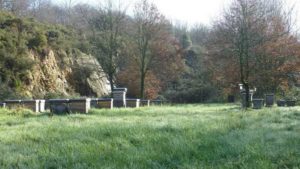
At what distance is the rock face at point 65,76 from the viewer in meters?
31.5

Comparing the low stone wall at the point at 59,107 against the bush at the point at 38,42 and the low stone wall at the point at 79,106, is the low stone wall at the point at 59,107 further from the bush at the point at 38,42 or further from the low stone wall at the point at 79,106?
the bush at the point at 38,42

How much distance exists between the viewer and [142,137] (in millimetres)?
7973

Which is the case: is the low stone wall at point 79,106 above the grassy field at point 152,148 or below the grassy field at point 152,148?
above

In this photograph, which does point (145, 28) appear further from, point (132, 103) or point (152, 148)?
point (152, 148)

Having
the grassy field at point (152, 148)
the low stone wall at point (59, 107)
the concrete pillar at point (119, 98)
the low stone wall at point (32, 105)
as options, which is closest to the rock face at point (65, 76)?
the concrete pillar at point (119, 98)

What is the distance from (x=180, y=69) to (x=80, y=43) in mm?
10198

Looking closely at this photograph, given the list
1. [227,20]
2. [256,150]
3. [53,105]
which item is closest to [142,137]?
[256,150]

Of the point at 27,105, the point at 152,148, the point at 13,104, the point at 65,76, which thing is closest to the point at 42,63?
the point at 65,76

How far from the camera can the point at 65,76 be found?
120ft

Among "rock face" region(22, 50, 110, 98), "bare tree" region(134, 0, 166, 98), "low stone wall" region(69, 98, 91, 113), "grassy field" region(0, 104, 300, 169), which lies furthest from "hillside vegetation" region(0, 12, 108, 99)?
"grassy field" region(0, 104, 300, 169)

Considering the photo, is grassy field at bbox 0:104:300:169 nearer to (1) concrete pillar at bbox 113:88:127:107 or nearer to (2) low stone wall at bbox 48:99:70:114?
(2) low stone wall at bbox 48:99:70:114

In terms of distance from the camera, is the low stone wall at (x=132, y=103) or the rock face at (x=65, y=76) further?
the rock face at (x=65, y=76)

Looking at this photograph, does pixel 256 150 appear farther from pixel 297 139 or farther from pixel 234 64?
pixel 234 64

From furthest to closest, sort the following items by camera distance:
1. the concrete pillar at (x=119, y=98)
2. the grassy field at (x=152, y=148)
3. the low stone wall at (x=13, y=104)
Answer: the concrete pillar at (x=119, y=98)
the low stone wall at (x=13, y=104)
the grassy field at (x=152, y=148)
